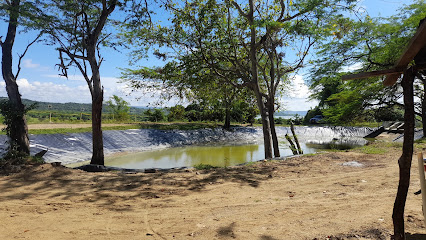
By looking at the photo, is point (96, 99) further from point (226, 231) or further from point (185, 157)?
point (226, 231)

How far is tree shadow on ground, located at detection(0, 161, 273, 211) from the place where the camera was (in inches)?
185

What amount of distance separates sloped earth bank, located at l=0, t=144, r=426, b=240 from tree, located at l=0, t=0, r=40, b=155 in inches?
54.9

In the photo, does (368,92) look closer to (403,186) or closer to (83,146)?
(403,186)

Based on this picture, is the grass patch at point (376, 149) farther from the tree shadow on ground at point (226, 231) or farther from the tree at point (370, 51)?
the tree shadow on ground at point (226, 231)

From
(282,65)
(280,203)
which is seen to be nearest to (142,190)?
(280,203)

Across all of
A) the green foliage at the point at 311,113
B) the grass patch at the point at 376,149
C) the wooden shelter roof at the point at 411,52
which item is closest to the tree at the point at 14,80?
the wooden shelter roof at the point at 411,52

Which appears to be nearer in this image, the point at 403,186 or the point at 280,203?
the point at 403,186

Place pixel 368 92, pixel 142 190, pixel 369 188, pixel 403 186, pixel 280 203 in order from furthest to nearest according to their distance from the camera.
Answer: pixel 368 92
pixel 142 190
pixel 369 188
pixel 280 203
pixel 403 186

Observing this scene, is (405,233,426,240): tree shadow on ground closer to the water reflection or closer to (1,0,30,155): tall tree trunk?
the water reflection

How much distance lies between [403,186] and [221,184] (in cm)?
344

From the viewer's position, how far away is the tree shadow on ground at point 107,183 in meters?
4.71

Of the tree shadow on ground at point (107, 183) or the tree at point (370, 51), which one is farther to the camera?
the tree at point (370, 51)

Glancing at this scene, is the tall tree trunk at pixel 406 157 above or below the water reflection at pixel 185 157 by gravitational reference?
above

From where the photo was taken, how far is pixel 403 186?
253 cm
